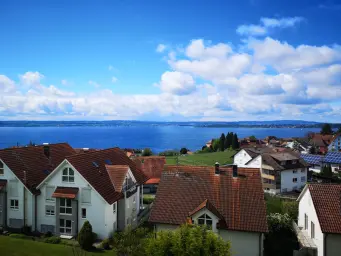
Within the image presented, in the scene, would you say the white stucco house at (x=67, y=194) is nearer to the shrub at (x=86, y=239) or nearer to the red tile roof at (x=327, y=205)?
the shrub at (x=86, y=239)

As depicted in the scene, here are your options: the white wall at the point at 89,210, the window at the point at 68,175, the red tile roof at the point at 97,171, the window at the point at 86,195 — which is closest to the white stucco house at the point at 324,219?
the red tile roof at the point at 97,171

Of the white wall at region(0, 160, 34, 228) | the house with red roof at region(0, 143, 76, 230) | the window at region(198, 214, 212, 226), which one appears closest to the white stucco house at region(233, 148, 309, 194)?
the window at region(198, 214, 212, 226)

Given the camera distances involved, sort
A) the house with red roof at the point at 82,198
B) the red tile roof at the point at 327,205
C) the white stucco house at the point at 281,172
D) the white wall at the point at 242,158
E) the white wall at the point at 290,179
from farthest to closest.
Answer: the white wall at the point at 242,158 → the white wall at the point at 290,179 → the white stucco house at the point at 281,172 → the house with red roof at the point at 82,198 → the red tile roof at the point at 327,205

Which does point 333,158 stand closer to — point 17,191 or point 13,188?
point 17,191

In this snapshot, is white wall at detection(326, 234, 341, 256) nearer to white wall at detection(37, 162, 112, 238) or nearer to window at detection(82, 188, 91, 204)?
white wall at detection(37, 162, 112, 238)

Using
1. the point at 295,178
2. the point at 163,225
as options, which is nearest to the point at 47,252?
the point at 163,225
